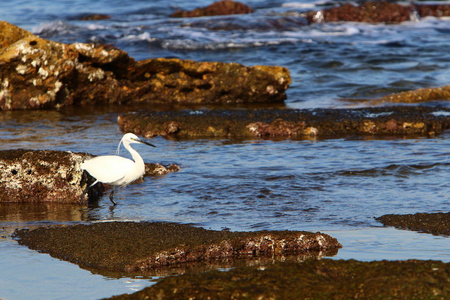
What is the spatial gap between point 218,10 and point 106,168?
65.0ft

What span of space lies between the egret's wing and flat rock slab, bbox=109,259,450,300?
9.47 feet

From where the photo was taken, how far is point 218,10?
2495 centimetres

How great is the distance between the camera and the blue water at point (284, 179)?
4.27 m

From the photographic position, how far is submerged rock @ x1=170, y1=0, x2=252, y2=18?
24594mm

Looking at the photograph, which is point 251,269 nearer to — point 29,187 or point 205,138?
point 29,187

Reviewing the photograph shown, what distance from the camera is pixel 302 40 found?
18.7m

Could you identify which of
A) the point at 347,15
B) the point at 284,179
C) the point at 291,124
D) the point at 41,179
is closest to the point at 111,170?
the point at 41,179

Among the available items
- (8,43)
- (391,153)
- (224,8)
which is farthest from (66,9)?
(391,153)

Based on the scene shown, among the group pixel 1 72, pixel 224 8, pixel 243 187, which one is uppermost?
pixel 224 8

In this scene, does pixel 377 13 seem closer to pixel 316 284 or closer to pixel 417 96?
pixel 417 96

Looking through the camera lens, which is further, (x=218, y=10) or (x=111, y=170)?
(x=218, y=10)

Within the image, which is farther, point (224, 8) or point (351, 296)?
point (224, 8)

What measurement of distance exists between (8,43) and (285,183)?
22.6ft

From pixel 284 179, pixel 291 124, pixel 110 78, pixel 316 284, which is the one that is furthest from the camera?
pixel 110 78
